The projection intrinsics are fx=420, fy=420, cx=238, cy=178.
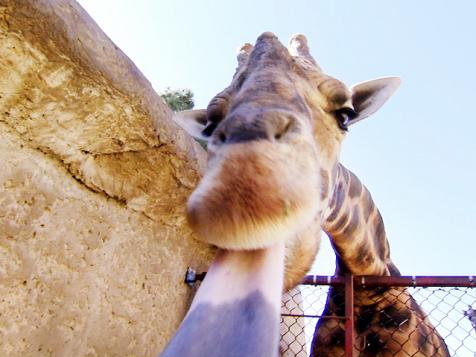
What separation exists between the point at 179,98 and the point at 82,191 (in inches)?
98.8

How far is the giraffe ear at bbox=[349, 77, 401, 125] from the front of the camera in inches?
79.4

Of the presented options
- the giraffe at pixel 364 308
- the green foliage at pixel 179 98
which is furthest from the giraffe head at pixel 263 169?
Result: the green foliage at pixel 179 98

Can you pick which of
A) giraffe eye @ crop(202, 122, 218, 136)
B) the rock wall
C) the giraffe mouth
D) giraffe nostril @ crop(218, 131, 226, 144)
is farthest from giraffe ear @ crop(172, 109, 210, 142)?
the giraffe mouth

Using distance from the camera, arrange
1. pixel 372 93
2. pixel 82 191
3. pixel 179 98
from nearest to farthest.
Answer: pixel 82 191 < pixel 372 93 < pixel 179 98

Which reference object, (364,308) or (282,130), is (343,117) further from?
(364,308)

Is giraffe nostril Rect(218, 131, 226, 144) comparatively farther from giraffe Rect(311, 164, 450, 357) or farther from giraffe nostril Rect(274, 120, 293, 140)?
giraffe Rect(311, 164, 450, 357)

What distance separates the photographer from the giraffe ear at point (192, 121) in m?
2.22

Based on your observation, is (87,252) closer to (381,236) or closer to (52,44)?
(52,44)

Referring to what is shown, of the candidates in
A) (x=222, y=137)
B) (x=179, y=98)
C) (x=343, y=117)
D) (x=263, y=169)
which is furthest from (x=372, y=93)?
(x=179, y=98)

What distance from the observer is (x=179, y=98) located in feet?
14.0

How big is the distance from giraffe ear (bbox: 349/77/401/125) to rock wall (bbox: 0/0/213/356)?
92 cm

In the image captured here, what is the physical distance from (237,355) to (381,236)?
2219mm

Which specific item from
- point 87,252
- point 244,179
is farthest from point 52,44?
point 244,179

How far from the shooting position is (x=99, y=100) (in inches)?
70.8
